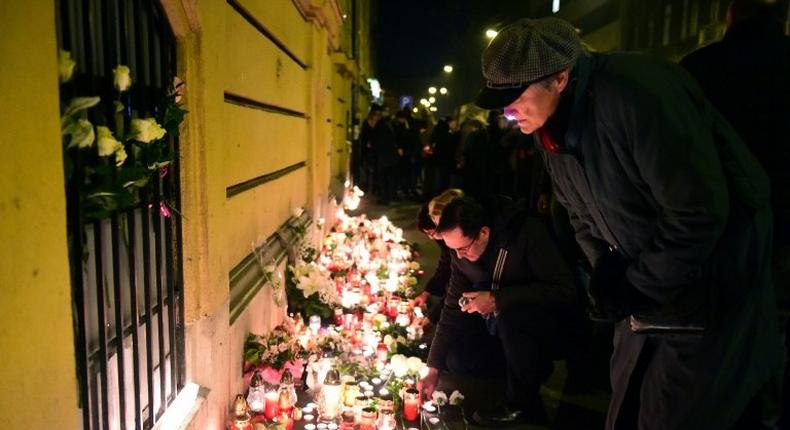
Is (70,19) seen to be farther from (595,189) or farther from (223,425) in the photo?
(223,425)

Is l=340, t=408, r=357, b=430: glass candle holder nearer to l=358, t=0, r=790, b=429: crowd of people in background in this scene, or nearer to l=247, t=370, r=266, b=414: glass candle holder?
l=247, t=370, r=266, b=414: glass candle holder

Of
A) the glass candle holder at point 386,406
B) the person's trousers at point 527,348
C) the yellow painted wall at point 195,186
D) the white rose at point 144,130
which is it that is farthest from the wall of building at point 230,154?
the person's trousers at point 527,348

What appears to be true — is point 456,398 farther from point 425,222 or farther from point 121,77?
point 121,77

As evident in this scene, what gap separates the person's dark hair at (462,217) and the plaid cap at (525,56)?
1.72m

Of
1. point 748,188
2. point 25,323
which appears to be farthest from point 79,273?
point 748,188

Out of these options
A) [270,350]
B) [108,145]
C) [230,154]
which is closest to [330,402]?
[270,350]

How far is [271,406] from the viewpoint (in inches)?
148

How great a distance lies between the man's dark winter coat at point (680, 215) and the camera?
5.73 ft

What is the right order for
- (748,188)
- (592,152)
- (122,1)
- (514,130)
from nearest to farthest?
(748,188)
(592,152)
(122,1)
(514,130)

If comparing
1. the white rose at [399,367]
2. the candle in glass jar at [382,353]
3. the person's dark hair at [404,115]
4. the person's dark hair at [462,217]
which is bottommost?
the candle in glass jar at [382,353]

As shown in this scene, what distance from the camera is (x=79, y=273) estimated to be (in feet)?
6.11

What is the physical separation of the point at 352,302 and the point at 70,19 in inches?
162

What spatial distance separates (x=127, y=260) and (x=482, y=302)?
2.12m

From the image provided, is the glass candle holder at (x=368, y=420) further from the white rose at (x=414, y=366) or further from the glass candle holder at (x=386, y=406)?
the white rose at (x=414, y=366)
